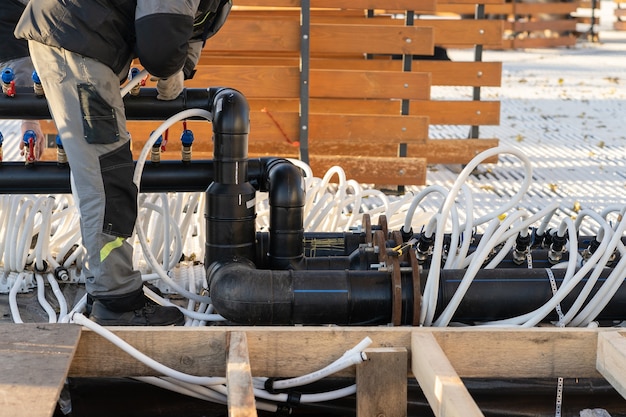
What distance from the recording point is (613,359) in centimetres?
245

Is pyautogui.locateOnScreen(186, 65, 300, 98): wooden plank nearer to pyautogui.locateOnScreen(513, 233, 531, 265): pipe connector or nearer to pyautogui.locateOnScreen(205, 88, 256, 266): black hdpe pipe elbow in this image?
pyautogui.locateOnScreen(205, 88, 256, 266): black hdpe pipe elbow

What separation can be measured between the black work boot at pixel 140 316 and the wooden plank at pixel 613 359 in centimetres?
151

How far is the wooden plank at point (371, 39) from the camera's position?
634 cm

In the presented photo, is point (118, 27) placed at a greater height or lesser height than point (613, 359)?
greater

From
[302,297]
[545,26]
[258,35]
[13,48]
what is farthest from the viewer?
[545,26]

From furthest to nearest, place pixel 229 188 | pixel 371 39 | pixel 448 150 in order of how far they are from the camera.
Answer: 1. pixel 448 150
2. pixel 371 39
3. pixel 229 188

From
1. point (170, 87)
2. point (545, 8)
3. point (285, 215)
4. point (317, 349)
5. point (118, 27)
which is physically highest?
point (545, 8)

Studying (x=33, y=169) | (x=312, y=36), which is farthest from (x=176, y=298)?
(x=312, y=36)

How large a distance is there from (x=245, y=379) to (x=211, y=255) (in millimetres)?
992

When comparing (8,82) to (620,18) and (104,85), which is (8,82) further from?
(620,18)

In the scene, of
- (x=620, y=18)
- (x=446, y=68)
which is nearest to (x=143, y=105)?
(x=446, y=68)

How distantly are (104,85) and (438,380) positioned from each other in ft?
4.98

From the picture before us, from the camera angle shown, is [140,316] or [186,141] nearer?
[140,316]

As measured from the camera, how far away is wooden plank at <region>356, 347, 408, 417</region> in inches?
98.0
